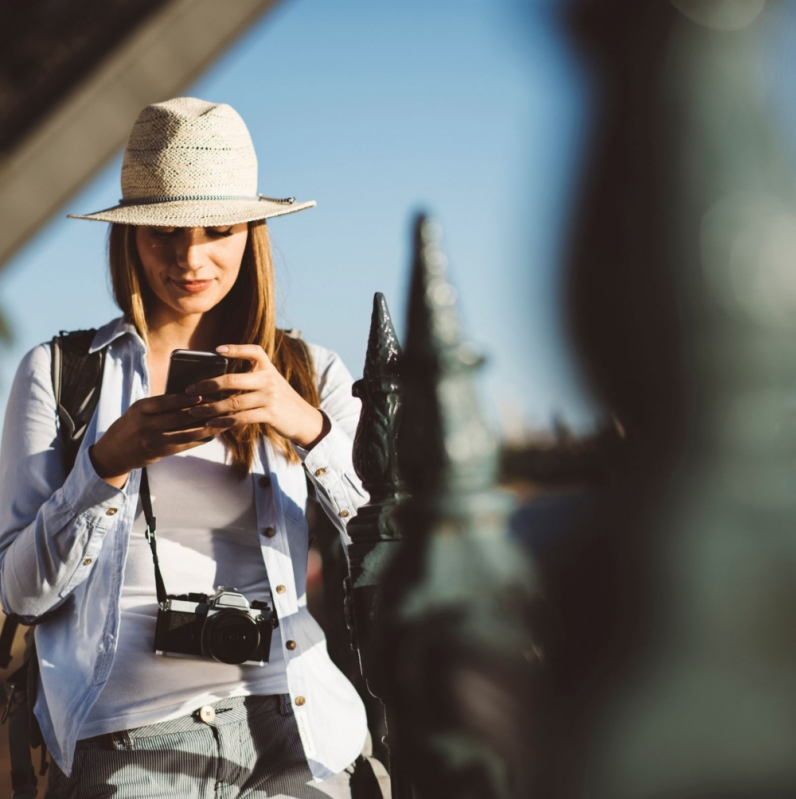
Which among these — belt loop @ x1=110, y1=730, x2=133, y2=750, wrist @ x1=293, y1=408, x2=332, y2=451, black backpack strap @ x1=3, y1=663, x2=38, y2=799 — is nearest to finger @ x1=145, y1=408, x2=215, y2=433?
wrist @ x1=293, y1=408, x2=332, y2=451

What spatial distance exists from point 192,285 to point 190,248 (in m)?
0.09

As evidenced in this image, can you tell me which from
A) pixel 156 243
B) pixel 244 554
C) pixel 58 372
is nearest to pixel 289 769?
pixel 244 554

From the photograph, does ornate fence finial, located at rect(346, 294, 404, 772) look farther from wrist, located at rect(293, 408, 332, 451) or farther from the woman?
wrist, located at rect(293, 408, 332, 451)

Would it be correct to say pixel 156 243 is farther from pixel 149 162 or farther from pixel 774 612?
pixel 774 612

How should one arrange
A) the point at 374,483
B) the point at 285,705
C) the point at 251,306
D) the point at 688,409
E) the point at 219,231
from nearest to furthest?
1. the point at 688,409
2. the point at 374,483
3. the point at 285,705
4. the point at 219,231
5. the point at 251,306

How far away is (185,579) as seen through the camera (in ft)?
6.84

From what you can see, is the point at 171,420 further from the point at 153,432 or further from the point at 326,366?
the point at 326,366

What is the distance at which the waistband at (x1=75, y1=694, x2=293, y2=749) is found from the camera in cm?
190

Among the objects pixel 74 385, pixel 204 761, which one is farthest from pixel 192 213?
pixel 204 761

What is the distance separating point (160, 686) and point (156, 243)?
1034mm

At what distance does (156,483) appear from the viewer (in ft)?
7.09

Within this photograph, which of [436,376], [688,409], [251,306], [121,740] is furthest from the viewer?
[251,306]

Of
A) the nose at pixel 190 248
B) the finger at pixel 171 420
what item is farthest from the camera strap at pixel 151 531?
the nose at pixel 190 248

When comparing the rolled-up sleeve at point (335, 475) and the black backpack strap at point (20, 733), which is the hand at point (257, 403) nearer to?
the rolled-up sleeve at point (335, 475)
